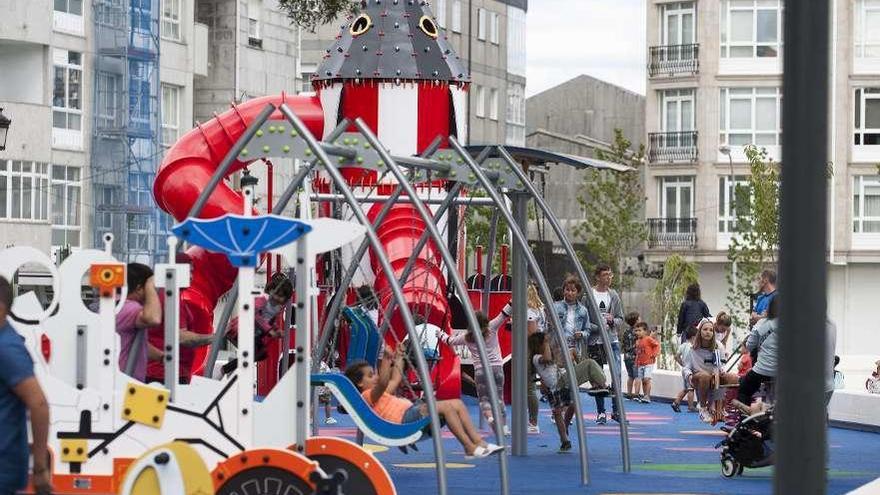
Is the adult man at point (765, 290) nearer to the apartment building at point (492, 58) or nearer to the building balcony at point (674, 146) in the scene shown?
the building balcony at point (674, 146)

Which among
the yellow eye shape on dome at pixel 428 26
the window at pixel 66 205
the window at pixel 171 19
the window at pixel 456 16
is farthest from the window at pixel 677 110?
the yellow eye shape on dome at pixel 428 26

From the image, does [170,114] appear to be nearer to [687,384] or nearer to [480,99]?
[480,99]

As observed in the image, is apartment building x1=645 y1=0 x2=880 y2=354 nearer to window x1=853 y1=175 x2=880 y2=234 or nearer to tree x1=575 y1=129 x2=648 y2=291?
window x1=853 y1=175 x2=880 y2=234

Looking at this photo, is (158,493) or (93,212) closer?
(158,493)

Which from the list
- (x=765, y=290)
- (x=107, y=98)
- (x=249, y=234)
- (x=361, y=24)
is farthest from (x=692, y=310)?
(x=107, y=98)

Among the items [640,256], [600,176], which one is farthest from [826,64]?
[640,256]

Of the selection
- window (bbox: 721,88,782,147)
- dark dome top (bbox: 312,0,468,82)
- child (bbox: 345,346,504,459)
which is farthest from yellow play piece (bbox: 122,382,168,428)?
window (bbox: 721,88,782,147)

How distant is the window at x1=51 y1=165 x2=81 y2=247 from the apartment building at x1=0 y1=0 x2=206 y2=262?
26 millimetres

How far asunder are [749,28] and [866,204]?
23.4 ft

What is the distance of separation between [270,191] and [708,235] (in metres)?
49.8

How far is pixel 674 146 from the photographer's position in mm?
71875

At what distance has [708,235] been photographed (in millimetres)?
71500

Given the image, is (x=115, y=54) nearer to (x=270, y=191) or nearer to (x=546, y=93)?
(x=270, y=191)

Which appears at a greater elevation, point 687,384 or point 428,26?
point 428,26
